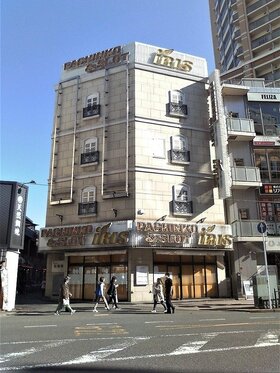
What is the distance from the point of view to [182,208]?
24.4 m

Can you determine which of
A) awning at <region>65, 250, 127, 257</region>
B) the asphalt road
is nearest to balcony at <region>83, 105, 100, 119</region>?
awning at <region>65, 250, 127, 257</region>

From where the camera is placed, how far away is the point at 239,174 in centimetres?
2620

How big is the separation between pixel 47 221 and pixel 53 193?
1.96m

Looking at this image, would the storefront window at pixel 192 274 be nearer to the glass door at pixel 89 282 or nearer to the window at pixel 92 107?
the glass door at pixel 89 282

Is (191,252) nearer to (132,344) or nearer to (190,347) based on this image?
(132,344)

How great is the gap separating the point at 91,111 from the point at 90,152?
314cm

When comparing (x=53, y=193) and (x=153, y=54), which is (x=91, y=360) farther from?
(x=153, y=54)

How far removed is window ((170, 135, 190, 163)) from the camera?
25.2 m

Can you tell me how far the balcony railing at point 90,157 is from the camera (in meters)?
25.4

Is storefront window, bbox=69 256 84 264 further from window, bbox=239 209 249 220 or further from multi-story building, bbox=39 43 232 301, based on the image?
window, bbox=239 209 249 220

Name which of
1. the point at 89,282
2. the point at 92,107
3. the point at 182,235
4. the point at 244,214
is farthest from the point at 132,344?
the point at 92,107

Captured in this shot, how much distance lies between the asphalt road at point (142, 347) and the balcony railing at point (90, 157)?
48.8 feet

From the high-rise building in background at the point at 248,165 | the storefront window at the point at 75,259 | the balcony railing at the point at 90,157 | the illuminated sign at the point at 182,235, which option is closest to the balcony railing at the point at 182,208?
the illuminated sign at the point at 182,235

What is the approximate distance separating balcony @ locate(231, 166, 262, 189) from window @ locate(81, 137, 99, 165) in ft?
30.8
